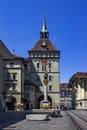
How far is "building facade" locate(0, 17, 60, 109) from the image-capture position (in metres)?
127

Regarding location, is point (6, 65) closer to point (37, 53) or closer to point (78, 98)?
point (37, 53)

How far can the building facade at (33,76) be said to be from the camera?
5000 inches

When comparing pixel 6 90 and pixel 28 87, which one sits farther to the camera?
pixel 28 87

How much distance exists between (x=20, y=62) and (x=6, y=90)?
10.5 meters

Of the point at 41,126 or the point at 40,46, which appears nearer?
the point at 41,126

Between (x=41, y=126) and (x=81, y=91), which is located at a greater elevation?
(x=81, y=91)

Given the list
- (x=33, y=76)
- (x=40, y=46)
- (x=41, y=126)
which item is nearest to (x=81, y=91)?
(x=33, y=76)

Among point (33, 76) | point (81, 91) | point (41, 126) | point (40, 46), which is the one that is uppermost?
point (40, 46)

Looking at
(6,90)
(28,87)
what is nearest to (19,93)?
(6,90)

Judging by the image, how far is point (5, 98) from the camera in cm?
12300

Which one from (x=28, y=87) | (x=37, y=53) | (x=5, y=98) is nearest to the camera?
(x=5, y=98)

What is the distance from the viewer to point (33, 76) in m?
147

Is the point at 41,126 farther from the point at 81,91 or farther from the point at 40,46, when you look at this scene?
the point at 40,46

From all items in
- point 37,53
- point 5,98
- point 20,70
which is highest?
point 37,53
